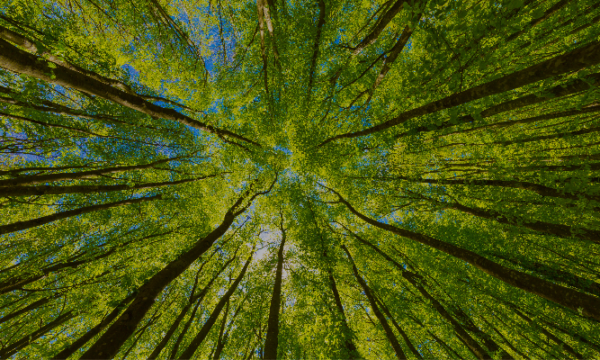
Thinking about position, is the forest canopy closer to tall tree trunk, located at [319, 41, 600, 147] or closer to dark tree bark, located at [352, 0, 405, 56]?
dark tree bark, located at [352, 0, 405, 56]

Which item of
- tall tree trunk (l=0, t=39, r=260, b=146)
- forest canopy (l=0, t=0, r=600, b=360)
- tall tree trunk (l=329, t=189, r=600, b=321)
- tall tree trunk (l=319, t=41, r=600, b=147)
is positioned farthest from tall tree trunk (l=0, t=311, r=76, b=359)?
tall tree trunk (l=319, t=41, r=600, b=147)

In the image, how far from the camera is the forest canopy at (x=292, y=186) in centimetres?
675

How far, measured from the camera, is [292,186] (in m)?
13.9

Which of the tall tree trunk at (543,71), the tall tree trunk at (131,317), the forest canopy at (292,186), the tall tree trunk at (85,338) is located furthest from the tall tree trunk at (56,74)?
the tall tree trunk at (543,71)

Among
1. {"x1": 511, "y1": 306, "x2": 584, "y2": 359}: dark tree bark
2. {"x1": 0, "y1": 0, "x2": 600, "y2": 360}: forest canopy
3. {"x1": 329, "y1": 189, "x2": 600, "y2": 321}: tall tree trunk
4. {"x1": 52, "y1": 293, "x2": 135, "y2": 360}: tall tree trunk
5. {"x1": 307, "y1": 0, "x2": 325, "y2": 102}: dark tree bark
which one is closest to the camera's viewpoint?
{"x1": 329, "y1": 189, "x2": 600, "y2": 321}: tall tree trunk

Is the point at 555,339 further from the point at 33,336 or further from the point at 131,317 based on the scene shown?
the point at 33,336

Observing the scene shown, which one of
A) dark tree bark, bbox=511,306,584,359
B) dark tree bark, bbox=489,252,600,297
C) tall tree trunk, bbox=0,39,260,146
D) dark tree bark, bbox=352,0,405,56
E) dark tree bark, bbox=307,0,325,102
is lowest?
dark tree bark, bbox=511,306,584,359

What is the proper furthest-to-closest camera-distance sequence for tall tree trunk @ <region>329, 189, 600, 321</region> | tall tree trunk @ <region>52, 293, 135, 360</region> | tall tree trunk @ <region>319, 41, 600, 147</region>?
tall tree trunk @ <region>52, 293, 135, 360</region> → tall tree trunk @ <region>329, 189, 600, 321</region> → tall tree trunk @ <region>319, 41, 600, 147</region>

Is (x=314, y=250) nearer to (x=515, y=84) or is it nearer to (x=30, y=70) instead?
(x=515, y=84)

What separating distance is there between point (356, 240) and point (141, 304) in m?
10.5

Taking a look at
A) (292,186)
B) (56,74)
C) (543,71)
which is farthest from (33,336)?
(543,71)

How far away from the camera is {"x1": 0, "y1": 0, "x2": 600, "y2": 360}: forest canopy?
6754mm

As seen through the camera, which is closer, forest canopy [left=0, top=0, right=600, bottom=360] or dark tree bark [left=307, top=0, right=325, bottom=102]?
forest canopy [left=0, top=0, right=600, bottom=360]

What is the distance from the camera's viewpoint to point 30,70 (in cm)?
303
